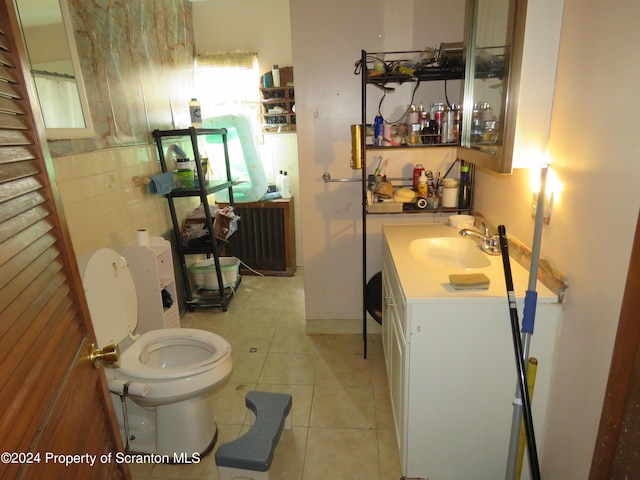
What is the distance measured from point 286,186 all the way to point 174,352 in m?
2.00

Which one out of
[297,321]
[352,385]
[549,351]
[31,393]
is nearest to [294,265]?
[297,321]

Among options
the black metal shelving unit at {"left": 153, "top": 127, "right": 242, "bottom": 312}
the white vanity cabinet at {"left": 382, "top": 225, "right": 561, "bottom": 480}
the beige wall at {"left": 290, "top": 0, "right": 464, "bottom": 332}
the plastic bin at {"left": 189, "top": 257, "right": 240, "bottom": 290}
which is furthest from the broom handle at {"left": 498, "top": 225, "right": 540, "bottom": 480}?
the plastic bin at {"left": 189, "top": 257, "right": 240, "bottom": 290}

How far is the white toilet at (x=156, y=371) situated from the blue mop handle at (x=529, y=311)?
1193 millimetres

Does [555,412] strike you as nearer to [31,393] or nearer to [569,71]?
[569,71]

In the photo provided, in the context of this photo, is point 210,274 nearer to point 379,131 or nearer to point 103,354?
point 379,131

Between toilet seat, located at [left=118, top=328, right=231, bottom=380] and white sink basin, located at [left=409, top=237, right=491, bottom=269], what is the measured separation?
3.35ft

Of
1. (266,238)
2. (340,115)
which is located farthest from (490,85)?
(266,238)

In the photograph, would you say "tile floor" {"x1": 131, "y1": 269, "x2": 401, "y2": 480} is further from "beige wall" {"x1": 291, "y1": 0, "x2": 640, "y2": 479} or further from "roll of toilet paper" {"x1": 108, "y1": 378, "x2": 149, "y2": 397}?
"beige wall" {"x1": 291, "y1": 0, "x2": 640, "y2": 479}

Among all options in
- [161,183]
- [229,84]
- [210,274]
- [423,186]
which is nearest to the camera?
[423,186]

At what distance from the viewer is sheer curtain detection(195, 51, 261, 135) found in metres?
3.36

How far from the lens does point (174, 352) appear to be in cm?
192

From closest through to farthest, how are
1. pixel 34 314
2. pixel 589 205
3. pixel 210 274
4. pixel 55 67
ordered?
pixel 34 314
pixel 589 205
pixel 55 67
pixel 210 274

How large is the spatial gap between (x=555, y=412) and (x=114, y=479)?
134cm

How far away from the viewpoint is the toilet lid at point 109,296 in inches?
60.4
